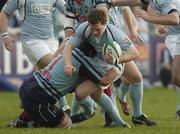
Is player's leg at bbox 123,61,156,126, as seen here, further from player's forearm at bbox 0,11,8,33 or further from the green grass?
player's forearm at bbox 0,11,8,33

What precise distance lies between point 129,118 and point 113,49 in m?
3.27

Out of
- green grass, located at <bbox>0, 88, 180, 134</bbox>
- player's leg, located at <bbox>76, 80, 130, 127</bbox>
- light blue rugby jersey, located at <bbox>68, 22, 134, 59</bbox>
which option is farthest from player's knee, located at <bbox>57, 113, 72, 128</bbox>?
light blue rugby jersey, located at <bbox>68, 22, 134, 59</bbox>

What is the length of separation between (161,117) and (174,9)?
114 inches

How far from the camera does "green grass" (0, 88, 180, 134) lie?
10.4 meters

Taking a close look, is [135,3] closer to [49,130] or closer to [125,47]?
[125,47]

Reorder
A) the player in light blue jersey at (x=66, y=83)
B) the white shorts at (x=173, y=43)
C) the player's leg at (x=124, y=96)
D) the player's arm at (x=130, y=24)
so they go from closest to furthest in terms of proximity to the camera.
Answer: the player in light blue jersey at (x=66, y=83) < the player's arm at (x=130, y=24) < the white shorts at (x=173, y=43) < the player's leg at (x=124, y=96)

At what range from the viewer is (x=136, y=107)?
1161cm

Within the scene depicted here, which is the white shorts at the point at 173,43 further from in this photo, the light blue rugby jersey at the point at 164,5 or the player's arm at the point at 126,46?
the player's arm at the point at 126,46

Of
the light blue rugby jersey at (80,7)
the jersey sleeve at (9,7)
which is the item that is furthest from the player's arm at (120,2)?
the jersey sleeve at (9,7)

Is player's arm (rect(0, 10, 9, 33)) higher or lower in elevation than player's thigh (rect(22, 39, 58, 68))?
higher

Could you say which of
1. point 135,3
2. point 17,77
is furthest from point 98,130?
point 17,77

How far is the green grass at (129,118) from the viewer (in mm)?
10445

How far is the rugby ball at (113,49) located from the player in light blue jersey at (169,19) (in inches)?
28.2

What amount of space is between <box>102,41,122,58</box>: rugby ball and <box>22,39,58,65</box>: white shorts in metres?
2.63
